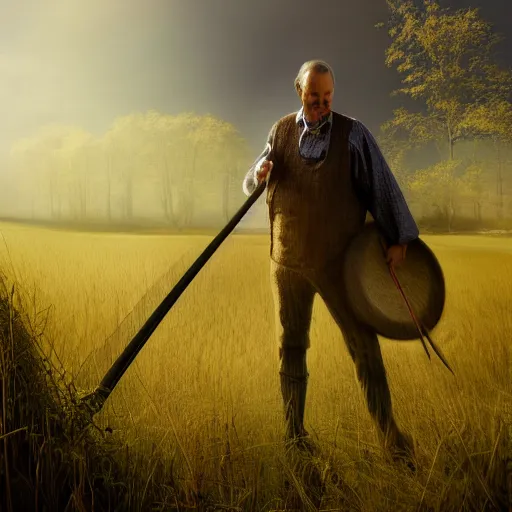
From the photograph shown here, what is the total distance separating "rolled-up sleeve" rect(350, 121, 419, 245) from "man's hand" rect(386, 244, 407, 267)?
15mm

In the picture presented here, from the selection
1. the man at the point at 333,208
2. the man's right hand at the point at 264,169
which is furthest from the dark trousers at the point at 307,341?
the man's right hand at the point at 264,169

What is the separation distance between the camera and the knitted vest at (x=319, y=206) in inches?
61.3

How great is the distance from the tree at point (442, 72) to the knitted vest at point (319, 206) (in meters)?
0.80

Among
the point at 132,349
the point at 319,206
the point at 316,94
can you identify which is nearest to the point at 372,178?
the point at 319,206

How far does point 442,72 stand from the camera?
7.38 feet

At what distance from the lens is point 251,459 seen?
152cm

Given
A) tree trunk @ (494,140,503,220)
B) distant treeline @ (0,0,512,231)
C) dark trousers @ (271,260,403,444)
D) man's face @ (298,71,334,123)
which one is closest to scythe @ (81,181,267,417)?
dark trousers @ (271,260,403,444)

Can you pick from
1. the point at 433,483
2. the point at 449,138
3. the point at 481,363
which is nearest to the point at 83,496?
the point at 433,483

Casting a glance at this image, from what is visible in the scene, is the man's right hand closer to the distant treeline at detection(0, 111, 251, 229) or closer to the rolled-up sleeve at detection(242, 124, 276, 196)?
the rolled-up sleeve at detection(242, 124, 276, 196)

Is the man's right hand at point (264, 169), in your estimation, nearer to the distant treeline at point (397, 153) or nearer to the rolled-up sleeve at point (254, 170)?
the rolled-up sleeve at point (254, 170)

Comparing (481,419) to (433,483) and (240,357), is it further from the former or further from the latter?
(240,357)

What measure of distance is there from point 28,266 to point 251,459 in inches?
48.7

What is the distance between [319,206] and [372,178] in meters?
0.16

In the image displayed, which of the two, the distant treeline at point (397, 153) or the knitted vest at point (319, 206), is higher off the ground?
the distant treeline at point (397, 153)
